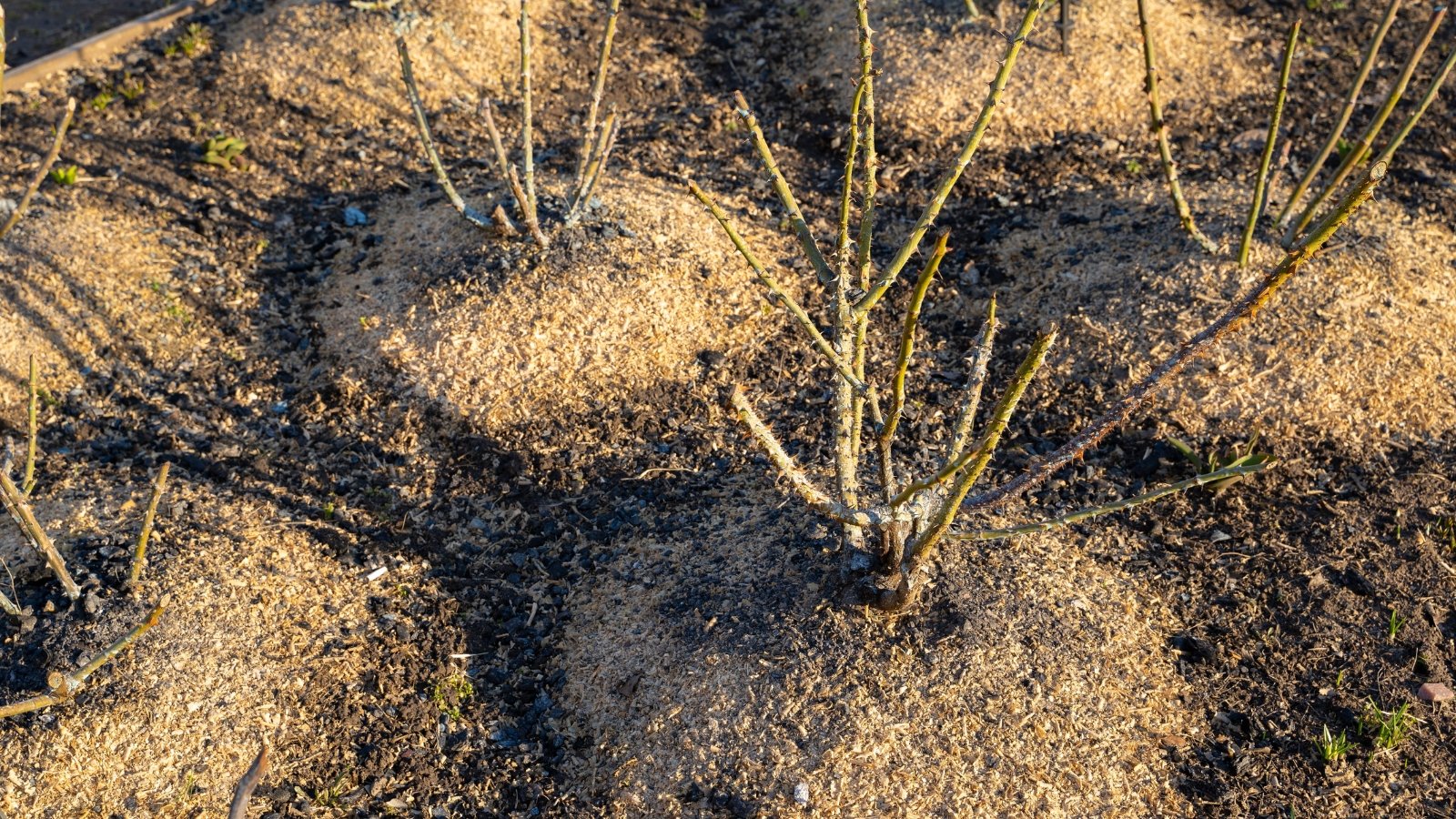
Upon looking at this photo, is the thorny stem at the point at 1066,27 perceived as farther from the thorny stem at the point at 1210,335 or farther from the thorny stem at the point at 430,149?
the thorny stem at the point at 1210,335

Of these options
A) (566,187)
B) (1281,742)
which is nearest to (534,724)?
(1281,742)

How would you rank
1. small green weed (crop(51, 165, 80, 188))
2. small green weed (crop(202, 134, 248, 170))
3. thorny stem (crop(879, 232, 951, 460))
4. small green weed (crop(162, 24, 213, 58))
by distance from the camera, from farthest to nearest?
small green weed (crop(162, 24, 213, 58)) < small green weed (crop(202, 134, 248, 170)) < small green weed (crop(51, 165, 80, 188)) < thorny stem (crop(879, 232, 951, 460))

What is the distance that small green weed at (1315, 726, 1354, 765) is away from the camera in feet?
9.84

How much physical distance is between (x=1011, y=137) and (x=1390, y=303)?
195cm

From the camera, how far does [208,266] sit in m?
4.79

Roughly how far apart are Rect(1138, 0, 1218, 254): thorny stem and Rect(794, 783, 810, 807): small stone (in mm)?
2733

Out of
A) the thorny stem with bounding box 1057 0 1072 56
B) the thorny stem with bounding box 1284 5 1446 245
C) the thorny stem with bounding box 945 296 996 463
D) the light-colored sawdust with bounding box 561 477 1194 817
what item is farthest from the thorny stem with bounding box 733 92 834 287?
the thorny stem with bounding box 1057 0 1072 56

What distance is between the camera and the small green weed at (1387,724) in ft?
9.91

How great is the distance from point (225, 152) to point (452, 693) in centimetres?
338

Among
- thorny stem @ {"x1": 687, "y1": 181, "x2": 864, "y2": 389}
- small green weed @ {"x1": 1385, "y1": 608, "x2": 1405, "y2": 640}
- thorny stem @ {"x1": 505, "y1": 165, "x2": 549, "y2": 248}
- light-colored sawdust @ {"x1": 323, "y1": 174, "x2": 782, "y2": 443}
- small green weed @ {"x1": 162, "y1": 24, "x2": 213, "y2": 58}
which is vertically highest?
thorny stem @ {"x1": 687, "y1": 181, "x2": 864, "y2": 389}

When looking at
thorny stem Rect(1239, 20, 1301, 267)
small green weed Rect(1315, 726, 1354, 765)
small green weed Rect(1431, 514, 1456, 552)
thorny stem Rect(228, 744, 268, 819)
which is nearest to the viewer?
thorny stem Rect(228, 744, 268, 819)

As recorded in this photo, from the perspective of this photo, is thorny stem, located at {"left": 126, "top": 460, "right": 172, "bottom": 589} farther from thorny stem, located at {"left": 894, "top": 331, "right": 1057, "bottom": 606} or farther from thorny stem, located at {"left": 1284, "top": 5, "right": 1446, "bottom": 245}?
thorny stem, located at {"left": 1284, "top": 5, "right": 1446, "bottom": 245}

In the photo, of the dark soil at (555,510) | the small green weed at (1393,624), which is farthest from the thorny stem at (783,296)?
the small green weed at (1393,624)

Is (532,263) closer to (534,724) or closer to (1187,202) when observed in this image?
(534,724)
